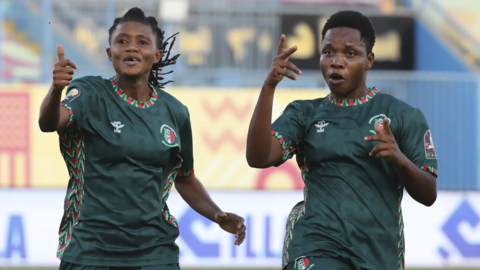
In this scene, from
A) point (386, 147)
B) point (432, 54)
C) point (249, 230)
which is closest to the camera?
point (386, 147)

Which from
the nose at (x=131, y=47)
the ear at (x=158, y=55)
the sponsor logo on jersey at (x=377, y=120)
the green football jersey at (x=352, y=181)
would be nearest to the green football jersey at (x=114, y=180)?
the nose at (x=131, y=47)

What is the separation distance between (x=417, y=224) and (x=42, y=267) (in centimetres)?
507

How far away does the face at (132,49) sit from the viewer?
15.8ft

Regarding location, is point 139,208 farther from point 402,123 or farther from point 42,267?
point 42,267

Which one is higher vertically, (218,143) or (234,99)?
(234,99)

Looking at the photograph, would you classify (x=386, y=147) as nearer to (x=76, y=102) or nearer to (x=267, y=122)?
(x=267, y=122)

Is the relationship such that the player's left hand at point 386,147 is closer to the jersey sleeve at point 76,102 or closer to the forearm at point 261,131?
the forearm at point 261,131

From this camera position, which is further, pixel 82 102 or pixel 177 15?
pixel 177 15

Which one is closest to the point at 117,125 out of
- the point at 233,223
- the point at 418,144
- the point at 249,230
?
the point at 233,223

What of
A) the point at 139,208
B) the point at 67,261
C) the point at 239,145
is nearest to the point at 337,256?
the point at 139,208

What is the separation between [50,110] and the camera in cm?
435

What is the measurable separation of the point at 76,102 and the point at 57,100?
0.31 metres

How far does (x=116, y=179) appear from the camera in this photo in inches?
181

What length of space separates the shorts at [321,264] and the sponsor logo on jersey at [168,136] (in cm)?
97
